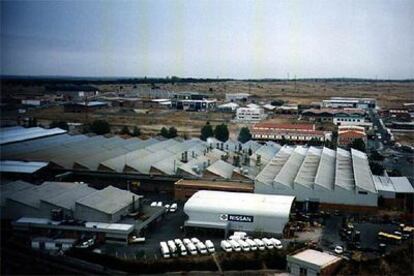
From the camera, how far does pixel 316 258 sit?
3.23 metres

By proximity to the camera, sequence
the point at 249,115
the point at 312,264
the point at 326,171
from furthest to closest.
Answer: the point at 249,115 → the point at 326,171 → the point at 312,264

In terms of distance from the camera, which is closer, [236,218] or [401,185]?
[236,218]

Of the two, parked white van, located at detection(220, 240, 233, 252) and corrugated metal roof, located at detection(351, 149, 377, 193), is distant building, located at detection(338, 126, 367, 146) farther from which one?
parked white van, located at detection(220, 240, 233, 252)

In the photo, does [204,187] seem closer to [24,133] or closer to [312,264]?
[312,264]

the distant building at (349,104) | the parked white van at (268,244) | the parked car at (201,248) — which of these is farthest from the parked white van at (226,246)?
the distant building at (349,104)

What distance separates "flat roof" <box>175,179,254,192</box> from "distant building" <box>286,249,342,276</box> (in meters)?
1.61

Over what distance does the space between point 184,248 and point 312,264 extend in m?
0.95

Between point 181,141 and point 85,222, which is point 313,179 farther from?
point 181,141

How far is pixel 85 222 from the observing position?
3.83 m

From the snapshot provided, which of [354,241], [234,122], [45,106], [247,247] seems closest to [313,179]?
[354,241]

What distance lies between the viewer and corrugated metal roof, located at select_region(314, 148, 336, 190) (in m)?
4.64

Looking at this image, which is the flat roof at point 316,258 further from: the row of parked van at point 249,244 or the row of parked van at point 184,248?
the row of parked van at point 184,248

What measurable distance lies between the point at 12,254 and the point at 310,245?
2.12m

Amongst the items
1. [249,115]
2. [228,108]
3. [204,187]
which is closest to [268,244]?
[204,187]
